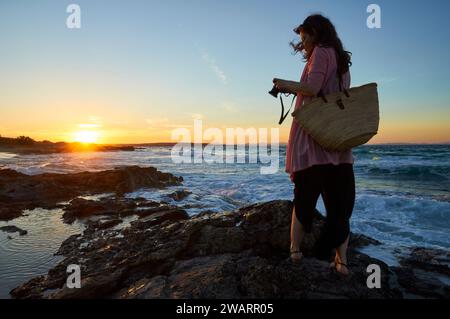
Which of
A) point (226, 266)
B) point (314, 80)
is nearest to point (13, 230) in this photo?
point (226, 266)

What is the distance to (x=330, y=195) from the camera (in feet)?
9.97

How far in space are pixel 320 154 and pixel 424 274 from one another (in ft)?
8.28

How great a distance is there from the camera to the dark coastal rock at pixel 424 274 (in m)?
3.71

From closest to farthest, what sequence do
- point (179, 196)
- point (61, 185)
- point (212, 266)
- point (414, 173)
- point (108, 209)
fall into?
point (212, 266)
point (108, 209)
point (179, 196)
point (61, 185)
point (414, 173)

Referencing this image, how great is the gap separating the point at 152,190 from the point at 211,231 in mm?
9887

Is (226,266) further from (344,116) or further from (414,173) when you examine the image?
(414,173)

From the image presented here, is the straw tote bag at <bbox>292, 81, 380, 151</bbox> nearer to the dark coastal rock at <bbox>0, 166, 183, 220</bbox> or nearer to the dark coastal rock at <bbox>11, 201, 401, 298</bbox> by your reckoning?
the dark coastal rock at <bbox>11, 201, 401, 298</bbox>

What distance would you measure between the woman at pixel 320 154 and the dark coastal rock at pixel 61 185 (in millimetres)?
6827

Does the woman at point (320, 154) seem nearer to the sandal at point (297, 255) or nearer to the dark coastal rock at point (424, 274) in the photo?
the sandal at point (297, 255)

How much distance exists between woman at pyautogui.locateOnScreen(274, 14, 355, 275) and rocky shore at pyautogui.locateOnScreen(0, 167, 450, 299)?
41 cm

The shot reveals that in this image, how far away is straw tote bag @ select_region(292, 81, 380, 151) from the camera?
2.76 meters
